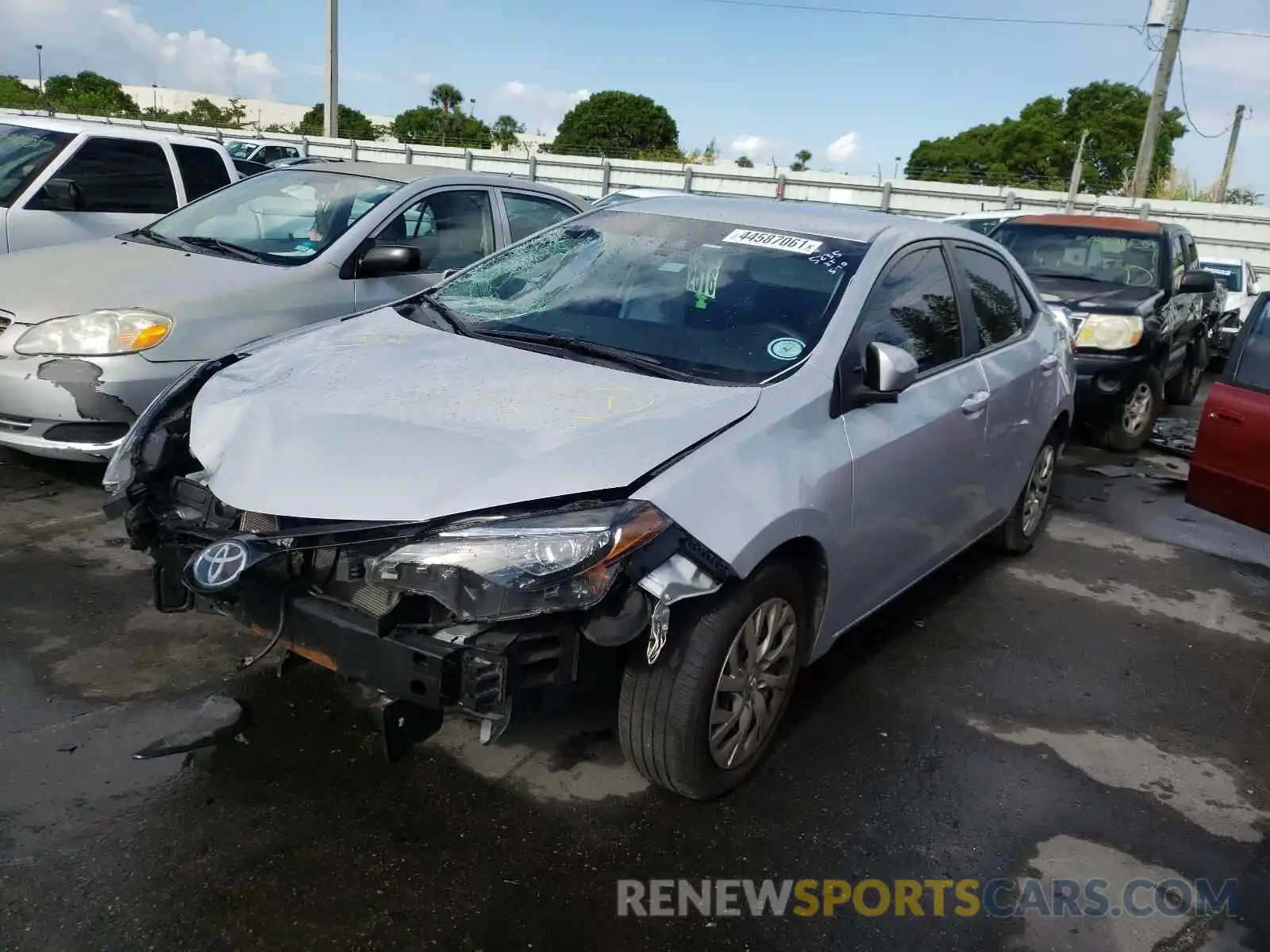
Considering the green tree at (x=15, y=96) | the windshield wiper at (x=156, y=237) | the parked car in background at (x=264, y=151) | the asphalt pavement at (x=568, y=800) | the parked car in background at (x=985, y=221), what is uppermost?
the green tree at (x=15, y=96)

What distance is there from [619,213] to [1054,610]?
2.88 meters

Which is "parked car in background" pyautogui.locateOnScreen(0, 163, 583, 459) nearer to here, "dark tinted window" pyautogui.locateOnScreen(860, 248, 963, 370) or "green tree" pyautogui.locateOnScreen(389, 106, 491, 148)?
"dark tinted window" pyautogui.locateOnScreen(860, 248, 963, 370)

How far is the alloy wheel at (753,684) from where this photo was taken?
3.01m

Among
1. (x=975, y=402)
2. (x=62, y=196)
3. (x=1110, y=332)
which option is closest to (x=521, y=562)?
(x=975, y=402)

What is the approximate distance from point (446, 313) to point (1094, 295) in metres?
6.37

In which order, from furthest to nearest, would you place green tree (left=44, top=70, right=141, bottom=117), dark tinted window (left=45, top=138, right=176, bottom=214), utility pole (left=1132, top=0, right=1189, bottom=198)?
green tree (left=44, top=70, right=141, bottom=117), utility pole (left=1132, top=0, right=1189, bottom=198), dark tinted window (left=45, top=138, right=176, bottom=214)

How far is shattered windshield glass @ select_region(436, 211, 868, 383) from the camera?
3.45m

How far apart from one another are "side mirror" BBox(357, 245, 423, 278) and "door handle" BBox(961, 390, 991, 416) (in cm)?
303

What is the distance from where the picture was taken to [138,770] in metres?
3.02

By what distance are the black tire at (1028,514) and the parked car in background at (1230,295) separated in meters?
8.34

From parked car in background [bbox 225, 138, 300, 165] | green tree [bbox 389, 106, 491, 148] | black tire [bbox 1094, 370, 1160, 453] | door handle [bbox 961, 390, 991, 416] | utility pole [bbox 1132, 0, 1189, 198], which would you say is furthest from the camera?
green tree [bbox 389, 106, 491, 148]

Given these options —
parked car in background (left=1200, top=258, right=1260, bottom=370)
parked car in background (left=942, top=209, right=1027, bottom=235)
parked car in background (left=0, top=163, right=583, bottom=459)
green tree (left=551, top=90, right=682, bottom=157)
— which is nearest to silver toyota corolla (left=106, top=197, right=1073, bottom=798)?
parked car in background (left=0, top=163, right=583, bottom=459)

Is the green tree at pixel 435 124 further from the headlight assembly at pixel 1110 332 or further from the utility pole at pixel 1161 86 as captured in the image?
the headlight assembly at pixel 1110 332

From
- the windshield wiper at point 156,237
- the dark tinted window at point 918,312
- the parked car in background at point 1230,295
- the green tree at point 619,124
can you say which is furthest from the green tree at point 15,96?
the dark tinted window at point 918,312
